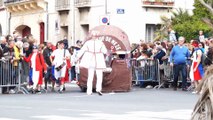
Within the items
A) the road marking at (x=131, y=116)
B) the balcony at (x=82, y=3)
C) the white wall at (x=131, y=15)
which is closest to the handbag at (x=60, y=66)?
the road marking at (x=131, y=116)

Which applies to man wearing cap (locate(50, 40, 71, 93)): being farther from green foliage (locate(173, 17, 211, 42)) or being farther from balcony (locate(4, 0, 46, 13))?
balcony (locate(4, 0, 46, 13))

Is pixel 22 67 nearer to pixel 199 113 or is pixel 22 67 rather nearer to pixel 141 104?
pixel 141 104

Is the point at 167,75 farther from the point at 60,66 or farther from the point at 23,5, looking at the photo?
the point at 23,5

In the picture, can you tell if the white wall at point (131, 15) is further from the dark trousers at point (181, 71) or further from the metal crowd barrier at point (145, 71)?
the dark trousers at point (181, 71)

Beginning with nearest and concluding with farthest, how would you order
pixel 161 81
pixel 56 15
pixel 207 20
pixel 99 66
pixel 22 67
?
pixel 207 20
pixel 99 66
pixel 22 67
pixel 161 81
pixel 56 15

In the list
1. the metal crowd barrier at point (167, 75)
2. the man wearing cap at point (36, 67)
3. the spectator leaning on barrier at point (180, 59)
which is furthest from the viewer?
the metal crowd barrier at point (167, 75)

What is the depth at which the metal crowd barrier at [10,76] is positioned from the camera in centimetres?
2298

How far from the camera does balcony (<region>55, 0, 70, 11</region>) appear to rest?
46.2 meters

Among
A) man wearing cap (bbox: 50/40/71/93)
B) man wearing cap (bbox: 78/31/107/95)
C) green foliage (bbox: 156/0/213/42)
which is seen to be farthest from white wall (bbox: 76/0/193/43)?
man wearing cap (bbox: 78/31/107/95)

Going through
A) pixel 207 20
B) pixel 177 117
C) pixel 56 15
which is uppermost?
pixel 56 15

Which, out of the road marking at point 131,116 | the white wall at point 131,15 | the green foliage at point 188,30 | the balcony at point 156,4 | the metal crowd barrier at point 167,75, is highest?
the balcony at point 156,4

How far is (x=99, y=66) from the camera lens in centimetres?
2144

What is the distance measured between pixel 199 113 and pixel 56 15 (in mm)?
44692

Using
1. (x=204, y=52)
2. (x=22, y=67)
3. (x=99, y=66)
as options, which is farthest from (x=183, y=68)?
(x=22, y=67)
